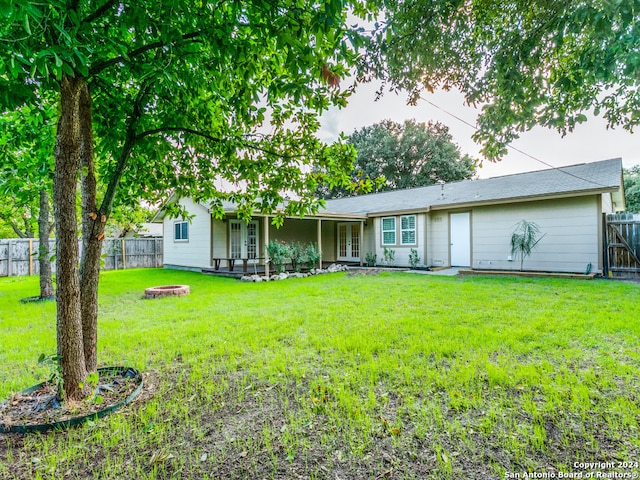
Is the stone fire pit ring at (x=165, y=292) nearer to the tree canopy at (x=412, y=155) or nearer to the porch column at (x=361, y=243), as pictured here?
the porch column at (x=361, y=243)

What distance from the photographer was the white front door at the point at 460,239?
1169 centimetres

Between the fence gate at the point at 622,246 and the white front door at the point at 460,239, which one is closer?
the fence gate at the point at 622,246

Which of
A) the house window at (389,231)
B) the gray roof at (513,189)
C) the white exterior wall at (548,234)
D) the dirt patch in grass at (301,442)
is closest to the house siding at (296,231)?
the gray roof at (513,189)

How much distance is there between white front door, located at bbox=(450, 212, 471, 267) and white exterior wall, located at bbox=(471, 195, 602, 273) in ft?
0.74

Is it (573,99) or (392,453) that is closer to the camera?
(392,453)

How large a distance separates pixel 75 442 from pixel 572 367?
414 centimetres

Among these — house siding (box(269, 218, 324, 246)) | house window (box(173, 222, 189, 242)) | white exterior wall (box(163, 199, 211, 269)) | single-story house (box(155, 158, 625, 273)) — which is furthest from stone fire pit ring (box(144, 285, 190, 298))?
house siding (box(269, 218, 324, 246))

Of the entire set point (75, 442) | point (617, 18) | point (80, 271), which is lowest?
point (75, 442)

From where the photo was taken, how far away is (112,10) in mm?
2438

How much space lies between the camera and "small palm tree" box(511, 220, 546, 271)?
389 inches

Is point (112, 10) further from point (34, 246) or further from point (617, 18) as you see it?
point (34, 246)

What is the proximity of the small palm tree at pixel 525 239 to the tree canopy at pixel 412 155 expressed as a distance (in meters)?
18.0

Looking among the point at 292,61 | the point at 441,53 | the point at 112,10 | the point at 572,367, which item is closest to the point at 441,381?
the point at 572,367

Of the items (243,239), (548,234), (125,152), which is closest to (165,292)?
(243,239)
